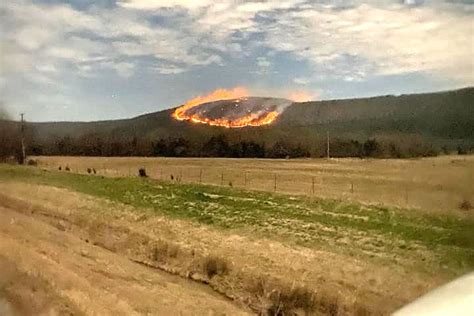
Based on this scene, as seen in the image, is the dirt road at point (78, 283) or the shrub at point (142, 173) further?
the shrub at point (142, 173)

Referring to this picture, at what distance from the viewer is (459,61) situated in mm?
1662

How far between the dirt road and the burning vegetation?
34 centimetres

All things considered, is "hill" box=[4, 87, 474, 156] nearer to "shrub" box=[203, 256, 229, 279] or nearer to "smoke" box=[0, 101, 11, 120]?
"smoke" box=[0, 101, 11, 120]

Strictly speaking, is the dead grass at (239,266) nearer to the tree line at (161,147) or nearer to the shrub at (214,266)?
the shrub at (214,266)

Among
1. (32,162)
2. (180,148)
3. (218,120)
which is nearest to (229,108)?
(218,120)

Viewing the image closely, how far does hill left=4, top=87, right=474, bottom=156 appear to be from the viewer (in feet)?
5.03

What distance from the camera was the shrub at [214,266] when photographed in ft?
4.77

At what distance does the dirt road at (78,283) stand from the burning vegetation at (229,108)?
1.12 feet

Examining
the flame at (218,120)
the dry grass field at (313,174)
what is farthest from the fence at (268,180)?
the flame at (218,120)

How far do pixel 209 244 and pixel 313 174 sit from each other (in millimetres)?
277

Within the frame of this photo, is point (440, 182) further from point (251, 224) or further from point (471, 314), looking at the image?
point (251, 224)

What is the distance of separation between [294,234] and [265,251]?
0.07m

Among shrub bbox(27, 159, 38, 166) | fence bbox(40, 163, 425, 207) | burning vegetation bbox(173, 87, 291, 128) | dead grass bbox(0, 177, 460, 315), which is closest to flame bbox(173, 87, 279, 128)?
burning vegetation bbox(173, 87, 291, 128)

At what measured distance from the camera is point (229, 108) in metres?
1.53
